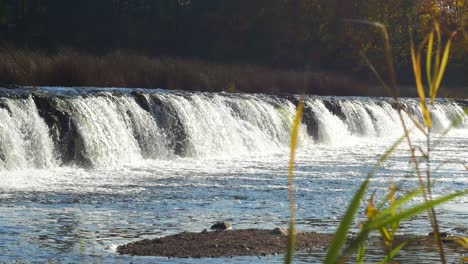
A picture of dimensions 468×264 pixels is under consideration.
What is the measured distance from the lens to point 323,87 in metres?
39.7

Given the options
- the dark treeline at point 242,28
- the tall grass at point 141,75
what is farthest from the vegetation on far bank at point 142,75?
the dark treeline at point 242,28

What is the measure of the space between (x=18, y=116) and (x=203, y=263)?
10.5 meters

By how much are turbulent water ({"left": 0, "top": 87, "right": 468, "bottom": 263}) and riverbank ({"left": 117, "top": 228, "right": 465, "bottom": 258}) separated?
0.25 meters

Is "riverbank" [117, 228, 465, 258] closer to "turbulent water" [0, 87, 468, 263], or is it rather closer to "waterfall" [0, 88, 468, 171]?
"turbulent water" [0, 87, 468, 263]

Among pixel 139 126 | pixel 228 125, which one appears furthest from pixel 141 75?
pixel 139 126

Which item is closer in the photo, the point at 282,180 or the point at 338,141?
the point at 282,180

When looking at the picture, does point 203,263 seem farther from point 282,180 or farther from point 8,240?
point 282,180

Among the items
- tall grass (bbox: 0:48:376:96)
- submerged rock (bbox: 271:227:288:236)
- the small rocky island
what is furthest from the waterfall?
the small rocky island

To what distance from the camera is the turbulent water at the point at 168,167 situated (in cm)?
975

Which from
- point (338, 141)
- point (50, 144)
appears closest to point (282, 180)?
point (50, 144)

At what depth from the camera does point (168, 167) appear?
18.2 m

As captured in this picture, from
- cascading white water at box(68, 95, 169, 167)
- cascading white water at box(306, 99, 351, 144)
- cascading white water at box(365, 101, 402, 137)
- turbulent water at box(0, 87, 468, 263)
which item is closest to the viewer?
turbulent water at box(0, 87, 468, 263)

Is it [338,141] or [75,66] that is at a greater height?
[75,66]

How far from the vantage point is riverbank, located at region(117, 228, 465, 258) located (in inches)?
320
